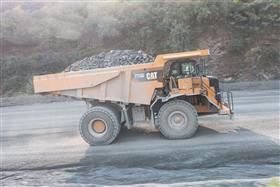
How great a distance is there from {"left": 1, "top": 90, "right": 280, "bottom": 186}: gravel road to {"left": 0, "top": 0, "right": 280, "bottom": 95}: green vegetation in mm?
10971

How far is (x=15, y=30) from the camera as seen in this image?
1078 inches

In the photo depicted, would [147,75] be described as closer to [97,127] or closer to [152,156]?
[97,127]

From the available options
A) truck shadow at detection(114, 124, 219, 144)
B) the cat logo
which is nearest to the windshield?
the cat logo

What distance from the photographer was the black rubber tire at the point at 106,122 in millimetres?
10375

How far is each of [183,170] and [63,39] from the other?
69.1 ft

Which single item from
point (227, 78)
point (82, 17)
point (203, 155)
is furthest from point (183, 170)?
point (82, 17)

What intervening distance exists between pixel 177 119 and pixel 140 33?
651 inches

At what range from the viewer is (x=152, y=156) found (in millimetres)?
9000

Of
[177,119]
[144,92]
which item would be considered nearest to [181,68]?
[144,92]

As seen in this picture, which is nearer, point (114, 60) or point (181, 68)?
point (181, 68)

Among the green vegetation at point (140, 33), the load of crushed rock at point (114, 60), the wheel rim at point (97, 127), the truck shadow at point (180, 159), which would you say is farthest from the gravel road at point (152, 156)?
the green vegetation at point (140, 33)

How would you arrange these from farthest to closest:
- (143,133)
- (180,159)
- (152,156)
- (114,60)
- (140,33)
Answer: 1. (140,33)
2. (143,133)
3. (114,60)
4. (152,156)
5. (180,159)

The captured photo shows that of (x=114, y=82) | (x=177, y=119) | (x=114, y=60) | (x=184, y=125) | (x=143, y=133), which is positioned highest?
(x=114, y=60)

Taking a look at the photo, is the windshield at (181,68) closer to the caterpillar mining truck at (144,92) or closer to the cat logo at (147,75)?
the caterpillar mining truck at (144,92)
